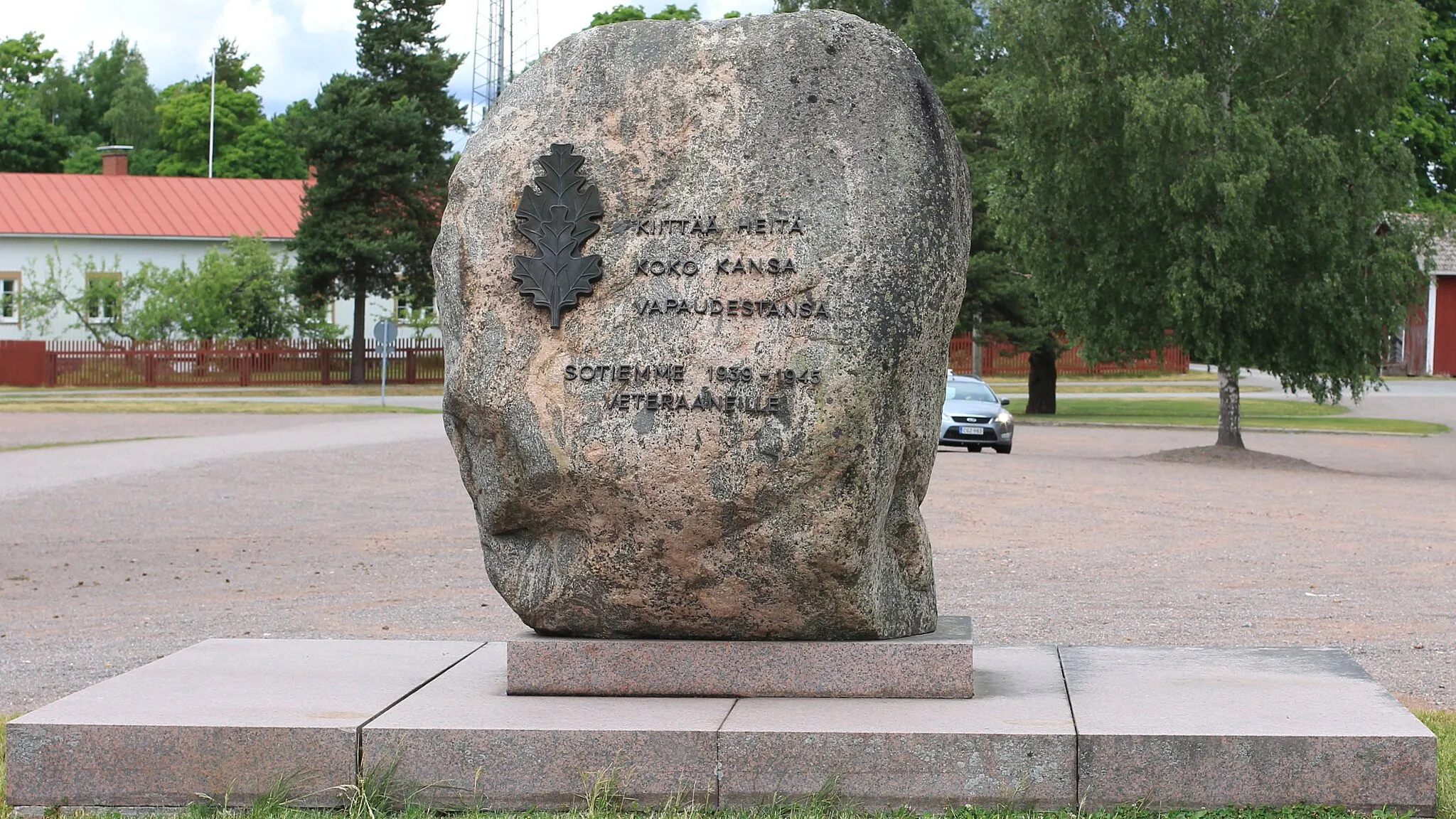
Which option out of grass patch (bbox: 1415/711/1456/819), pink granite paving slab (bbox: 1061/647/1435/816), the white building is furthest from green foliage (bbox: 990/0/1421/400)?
the white building

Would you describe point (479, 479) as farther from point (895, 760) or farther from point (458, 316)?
point (895, 760)

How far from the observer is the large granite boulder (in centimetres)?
577

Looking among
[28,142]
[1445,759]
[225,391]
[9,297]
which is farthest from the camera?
[28,142]

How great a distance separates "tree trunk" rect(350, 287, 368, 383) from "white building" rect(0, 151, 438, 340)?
519 cm

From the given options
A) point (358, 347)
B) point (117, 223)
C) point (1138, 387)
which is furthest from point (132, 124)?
point (1138, 387)

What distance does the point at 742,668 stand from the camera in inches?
237

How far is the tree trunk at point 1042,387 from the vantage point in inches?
1483

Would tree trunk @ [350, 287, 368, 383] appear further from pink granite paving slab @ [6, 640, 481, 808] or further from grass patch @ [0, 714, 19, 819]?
pink granite paving slab @ [6, 640, 481, 808]

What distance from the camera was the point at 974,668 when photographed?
6684 millimetres

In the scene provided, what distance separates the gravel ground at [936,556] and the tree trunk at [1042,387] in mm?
13404

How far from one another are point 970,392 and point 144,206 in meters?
39.9

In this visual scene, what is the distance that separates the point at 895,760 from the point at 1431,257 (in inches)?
855

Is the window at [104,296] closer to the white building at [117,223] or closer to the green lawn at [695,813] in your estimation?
the white building at [117,223]

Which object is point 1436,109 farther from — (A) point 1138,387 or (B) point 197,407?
(B) point 197,407
